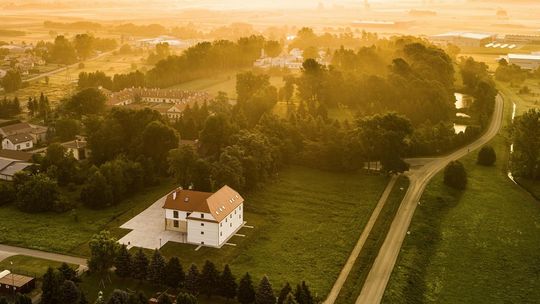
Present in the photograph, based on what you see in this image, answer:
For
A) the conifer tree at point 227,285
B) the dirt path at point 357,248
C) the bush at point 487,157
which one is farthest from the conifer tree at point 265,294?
the bush at point 487,157

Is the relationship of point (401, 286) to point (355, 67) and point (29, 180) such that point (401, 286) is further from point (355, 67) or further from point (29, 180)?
point (355, 67)

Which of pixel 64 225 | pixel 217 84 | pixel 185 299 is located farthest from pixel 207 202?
pixel 217 84

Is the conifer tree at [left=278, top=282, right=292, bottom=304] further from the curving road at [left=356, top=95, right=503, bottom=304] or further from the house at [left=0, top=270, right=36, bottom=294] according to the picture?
the house at [left=0, top=270, right=36, bottom=294]

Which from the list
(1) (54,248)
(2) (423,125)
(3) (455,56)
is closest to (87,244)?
(1) (54,248)

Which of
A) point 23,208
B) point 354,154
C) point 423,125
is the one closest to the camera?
point 23,208

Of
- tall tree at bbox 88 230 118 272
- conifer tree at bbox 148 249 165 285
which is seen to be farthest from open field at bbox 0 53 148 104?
conifer tree at bbox 148 249 165 285

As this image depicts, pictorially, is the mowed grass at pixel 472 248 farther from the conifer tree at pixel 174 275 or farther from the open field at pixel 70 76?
the open field at pixel 70 76
